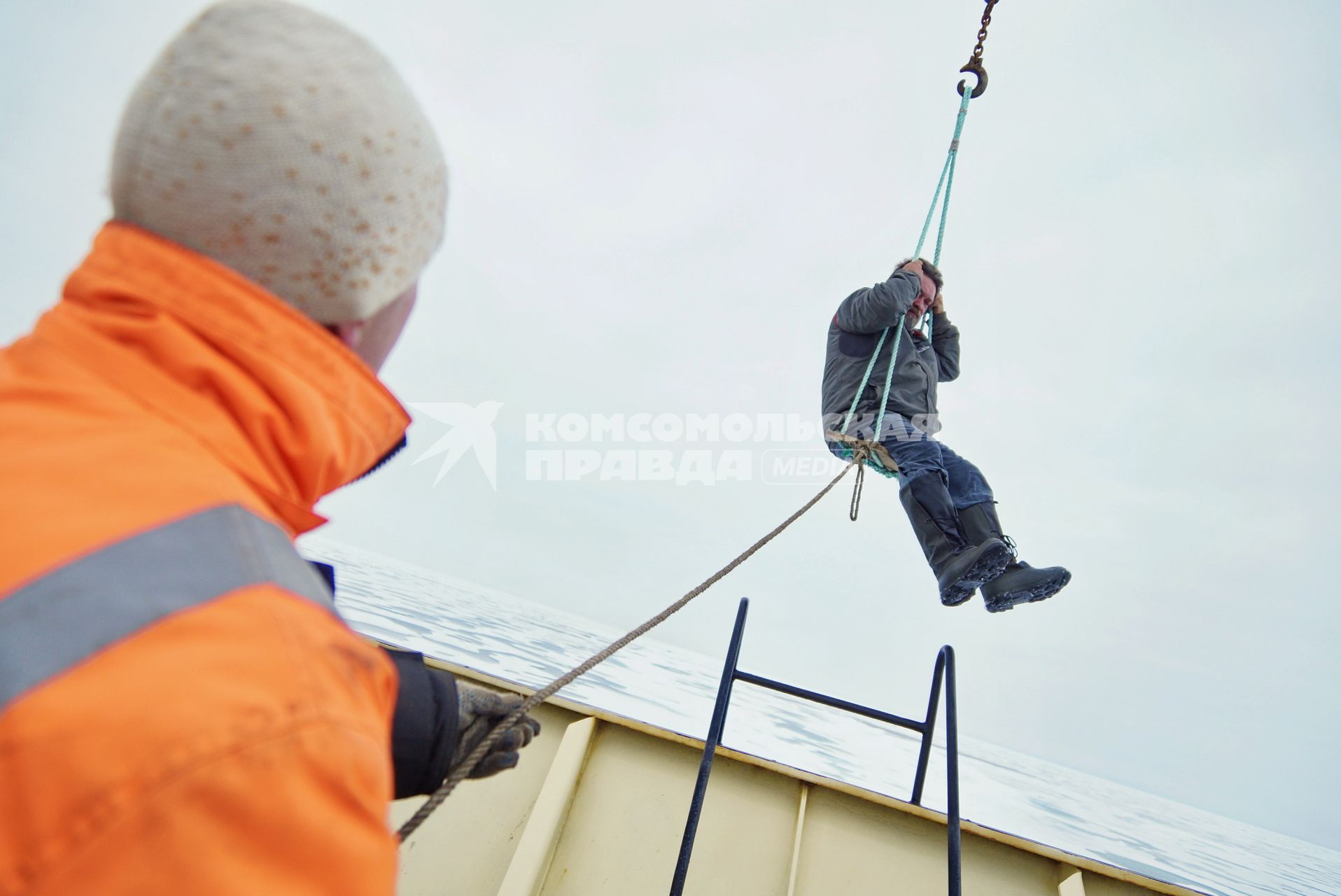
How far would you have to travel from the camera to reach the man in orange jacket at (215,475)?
431mm

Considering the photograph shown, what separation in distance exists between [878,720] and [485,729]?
6.10 feet

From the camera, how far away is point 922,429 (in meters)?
3.71

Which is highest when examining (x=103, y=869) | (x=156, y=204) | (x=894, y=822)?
(x=894, y=822)

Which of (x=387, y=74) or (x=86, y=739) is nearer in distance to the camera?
(x=86, y=739)

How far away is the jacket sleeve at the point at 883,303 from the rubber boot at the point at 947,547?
806 mm

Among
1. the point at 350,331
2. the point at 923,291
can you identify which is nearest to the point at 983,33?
the point at 923,291

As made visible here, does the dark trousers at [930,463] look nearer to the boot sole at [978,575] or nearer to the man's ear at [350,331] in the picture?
the boot sole at [978,575]

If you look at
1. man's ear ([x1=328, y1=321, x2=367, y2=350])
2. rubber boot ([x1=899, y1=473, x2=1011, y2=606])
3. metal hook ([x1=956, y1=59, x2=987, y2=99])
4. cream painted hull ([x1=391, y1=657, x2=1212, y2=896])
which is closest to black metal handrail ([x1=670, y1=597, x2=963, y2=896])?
cream painted hull ([x1=391, y1=657, x2=1212, y2=896])

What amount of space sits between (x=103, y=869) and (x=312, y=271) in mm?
531

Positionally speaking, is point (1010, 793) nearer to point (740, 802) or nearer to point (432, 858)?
point (740, 802)

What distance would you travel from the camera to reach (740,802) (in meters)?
3.21

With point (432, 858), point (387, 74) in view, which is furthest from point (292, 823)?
point (432, 858)

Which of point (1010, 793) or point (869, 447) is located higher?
point (1010, 793)

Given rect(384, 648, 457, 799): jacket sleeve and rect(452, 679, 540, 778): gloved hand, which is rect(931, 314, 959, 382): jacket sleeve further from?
rect(384, 648, 457, 799): jacket sleeve
